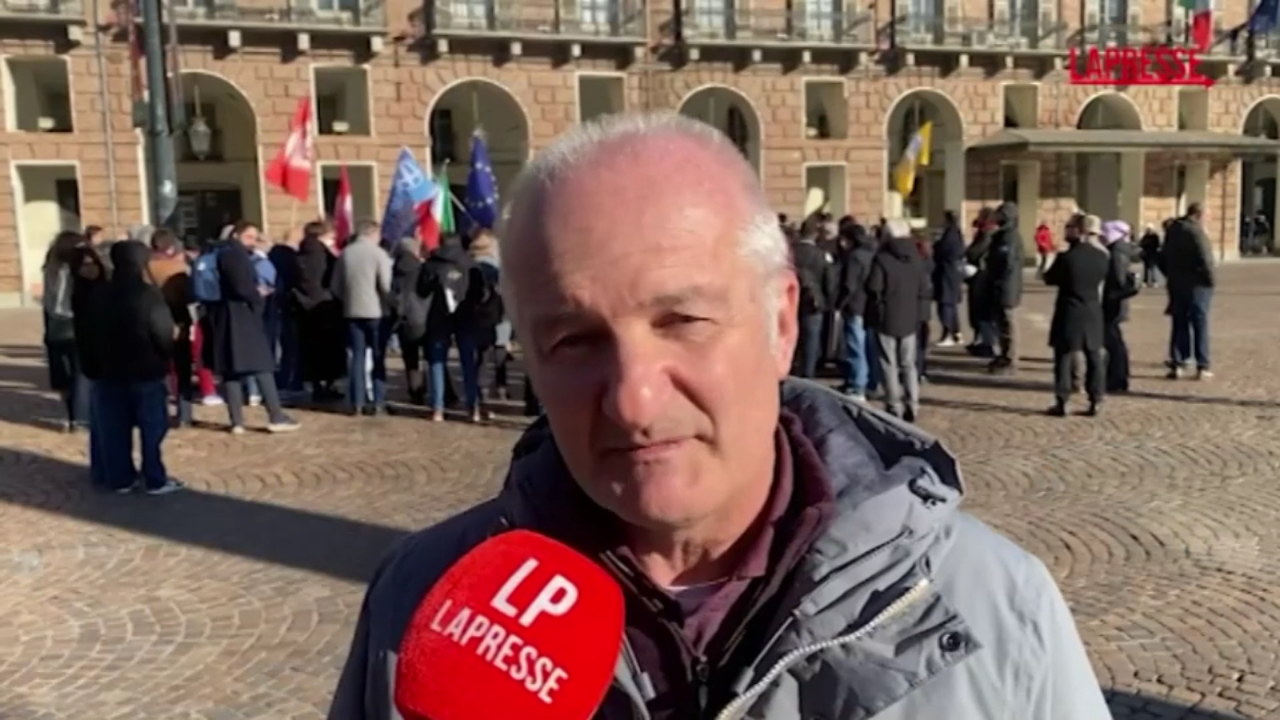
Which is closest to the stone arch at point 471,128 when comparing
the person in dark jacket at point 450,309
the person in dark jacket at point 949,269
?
the person in dark jacket at point 949,269

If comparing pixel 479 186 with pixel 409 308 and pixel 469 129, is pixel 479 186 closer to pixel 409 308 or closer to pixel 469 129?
pixel 409 308

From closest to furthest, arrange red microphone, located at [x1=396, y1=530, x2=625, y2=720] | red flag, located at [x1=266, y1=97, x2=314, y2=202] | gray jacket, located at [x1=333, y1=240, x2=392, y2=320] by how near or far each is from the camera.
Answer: red microphone, located at [x1=396, y1=530, x2=625, y2=720], gray jacket, located at [x1=333, y1=240, x2=392, y2=320], red flag, located at [x1=266, y1=97, x2=314, y2=202]

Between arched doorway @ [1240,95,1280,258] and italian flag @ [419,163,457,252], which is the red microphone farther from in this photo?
arched doorway @ [1240,95,1280,258]

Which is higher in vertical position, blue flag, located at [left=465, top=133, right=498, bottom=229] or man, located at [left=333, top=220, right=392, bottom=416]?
blue flag, located at [left=465, top=133, right=498, bottom=229]

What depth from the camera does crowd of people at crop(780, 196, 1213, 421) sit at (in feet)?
29.7

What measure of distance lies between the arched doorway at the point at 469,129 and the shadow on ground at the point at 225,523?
23142mm

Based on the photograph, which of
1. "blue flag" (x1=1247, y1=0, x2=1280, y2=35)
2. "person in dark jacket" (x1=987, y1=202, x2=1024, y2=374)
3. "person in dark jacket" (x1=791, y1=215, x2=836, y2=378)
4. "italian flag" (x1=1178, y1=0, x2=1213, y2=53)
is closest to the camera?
"person in dark jacket" (x1=791, y1=215, x2=836, y2=378)

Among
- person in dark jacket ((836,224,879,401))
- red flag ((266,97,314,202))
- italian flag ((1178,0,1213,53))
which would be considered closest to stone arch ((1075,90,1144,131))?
italian flag ((1178,0,1213,53))

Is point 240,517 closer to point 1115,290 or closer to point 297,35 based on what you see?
point 1115,290

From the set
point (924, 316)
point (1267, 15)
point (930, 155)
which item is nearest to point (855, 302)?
point (924, 316)

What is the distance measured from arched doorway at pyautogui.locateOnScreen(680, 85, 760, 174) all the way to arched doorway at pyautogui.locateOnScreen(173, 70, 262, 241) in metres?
11.3

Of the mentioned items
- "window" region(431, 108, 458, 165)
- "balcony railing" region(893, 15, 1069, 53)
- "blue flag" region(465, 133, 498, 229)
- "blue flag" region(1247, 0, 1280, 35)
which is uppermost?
"balcony railing" region(893, 15, 1069, 53)

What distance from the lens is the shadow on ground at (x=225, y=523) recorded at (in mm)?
5969

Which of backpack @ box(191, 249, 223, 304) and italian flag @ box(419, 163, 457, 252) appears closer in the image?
backpack @ box(191, 249, 223, 304)
